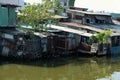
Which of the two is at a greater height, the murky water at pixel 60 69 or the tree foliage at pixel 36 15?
the tree foliage at pixel 36 15

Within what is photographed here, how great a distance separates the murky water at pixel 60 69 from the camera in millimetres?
16553

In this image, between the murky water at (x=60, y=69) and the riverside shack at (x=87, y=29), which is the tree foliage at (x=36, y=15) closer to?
the riverside shack at (x=87, y=29)

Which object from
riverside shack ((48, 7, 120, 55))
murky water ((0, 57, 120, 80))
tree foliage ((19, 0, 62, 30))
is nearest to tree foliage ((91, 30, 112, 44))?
riverside shack ((48, 7, 120, 55))

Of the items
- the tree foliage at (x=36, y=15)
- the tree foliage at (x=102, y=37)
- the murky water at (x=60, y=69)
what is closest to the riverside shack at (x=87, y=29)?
the tree foliage at (x=102, y=37)

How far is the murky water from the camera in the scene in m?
16.6

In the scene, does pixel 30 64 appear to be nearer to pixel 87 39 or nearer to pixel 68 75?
pixel 68 75

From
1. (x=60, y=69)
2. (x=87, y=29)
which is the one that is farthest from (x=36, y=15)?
(x=60, y=69)

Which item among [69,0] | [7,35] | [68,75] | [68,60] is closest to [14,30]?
[7,35]

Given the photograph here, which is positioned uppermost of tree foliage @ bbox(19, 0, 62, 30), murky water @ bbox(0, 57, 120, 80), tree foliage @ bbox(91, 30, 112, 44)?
tree foliage @ bbox(19, 0, 62, 30)

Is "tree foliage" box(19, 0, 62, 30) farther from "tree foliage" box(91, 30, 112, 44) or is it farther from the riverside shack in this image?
"tree foliage" box(91, 30, 112, 44)

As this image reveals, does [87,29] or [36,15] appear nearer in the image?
[36,15]

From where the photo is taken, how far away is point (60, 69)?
1841 centimetres

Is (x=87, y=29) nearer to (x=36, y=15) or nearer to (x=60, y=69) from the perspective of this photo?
(x=36, y=15)

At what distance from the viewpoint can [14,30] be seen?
21.5 meters
